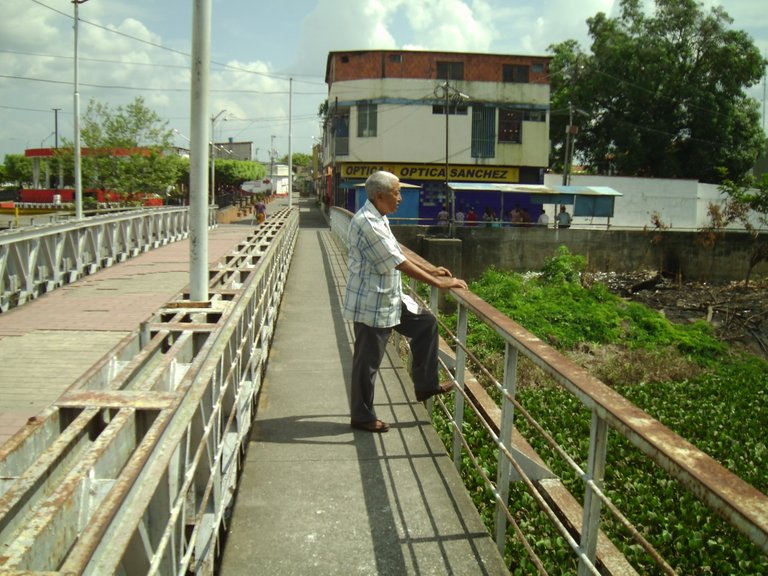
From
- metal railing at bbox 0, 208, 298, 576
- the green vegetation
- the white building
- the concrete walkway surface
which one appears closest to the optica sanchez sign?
the white building

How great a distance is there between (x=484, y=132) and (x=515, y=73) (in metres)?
3.79

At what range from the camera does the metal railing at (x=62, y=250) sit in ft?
34.1

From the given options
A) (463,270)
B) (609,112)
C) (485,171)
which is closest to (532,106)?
(485,171)

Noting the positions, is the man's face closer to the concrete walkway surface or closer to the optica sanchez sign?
the concrete walkway surface

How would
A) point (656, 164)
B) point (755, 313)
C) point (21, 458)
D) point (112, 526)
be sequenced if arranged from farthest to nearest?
point (656, 164), point (755, 313), point (21, 458), point (112, 526)

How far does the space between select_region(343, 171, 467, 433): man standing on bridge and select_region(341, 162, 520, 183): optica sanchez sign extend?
118 feet

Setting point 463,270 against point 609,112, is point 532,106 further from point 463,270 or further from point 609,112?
point 463,270

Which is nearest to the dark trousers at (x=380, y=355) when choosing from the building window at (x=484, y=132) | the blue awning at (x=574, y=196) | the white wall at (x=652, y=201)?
the blue awning at (x=574, y=196)

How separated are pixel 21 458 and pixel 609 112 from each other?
4826 cm

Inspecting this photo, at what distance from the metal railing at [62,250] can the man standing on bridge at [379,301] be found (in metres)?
7.57

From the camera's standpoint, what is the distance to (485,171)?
133 feet

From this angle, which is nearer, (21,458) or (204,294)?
(21,458)

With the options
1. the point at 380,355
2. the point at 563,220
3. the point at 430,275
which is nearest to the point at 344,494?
the point at 380,355

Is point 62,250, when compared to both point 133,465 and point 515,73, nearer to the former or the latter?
point 133,465
